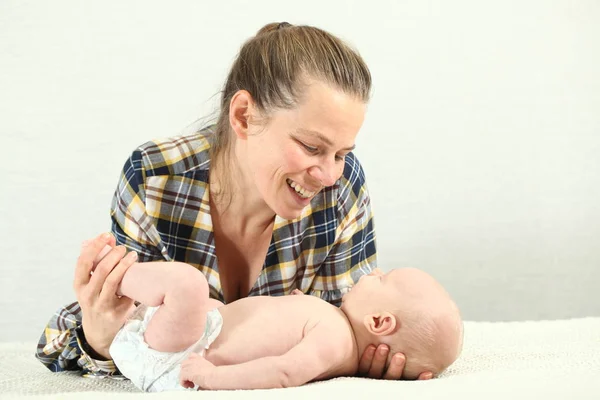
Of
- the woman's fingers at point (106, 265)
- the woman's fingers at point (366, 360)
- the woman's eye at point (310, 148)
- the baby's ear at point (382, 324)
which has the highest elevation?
the woman's eye at point (310, 148)

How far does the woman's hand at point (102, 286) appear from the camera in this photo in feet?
4.75

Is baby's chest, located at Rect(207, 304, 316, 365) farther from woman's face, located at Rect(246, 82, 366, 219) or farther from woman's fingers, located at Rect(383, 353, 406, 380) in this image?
woman's face, located at Rect(246, 82, 366, 219)

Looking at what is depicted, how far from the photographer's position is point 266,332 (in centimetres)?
148

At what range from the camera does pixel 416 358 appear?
4.94 ft

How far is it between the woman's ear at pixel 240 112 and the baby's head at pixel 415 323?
504 mm

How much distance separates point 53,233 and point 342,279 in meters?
1.35

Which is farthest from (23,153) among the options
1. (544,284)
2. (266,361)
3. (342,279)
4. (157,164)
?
(544,284)

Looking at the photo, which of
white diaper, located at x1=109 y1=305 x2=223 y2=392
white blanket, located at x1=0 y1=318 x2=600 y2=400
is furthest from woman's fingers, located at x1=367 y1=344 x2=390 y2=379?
white diaper, located at x1=109 y1=305 x2=223 y2=392

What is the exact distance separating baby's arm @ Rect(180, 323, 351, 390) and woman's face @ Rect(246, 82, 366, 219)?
0.39 metres

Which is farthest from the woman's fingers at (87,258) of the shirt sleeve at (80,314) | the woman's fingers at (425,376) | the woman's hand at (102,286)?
the woman's fingers at (425,376)

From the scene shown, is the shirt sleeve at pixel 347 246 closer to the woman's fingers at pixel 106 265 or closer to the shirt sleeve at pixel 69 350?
the shirt sleeve at pixel 69 350

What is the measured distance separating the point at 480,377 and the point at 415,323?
0.70 ft

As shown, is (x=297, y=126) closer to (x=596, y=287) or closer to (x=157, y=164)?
(x=157, y=164)

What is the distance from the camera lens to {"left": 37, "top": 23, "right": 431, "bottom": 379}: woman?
1.64 meters
